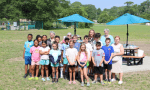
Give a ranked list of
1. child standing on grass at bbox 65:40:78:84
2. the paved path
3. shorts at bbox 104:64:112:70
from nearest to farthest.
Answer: child standing on grass at bbox 65:40:78:84, shorts at bbox 104:64:112:70, the paved path

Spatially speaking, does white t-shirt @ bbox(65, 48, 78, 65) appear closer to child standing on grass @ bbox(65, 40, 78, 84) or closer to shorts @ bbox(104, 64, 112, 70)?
child standing on grass @ bbox(65, 40, 78, 84)

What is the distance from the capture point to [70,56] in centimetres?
615

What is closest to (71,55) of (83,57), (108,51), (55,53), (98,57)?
(83,57)

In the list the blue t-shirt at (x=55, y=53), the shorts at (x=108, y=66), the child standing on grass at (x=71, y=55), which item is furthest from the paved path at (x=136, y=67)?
the blue t-shirt at (x=55, y=53)

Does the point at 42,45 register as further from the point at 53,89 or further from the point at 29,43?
the point at 53,89

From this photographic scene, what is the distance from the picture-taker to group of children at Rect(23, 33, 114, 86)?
6004 mm

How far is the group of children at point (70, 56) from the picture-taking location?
6004 mm

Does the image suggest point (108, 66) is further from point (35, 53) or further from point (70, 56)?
point (35, 53)

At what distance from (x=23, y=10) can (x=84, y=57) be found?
37570 mm

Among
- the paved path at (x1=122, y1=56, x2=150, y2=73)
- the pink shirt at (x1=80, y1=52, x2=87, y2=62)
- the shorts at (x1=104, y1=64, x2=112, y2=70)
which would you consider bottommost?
the paved path at (x1=122, y1=56, x2=150, y2=73)

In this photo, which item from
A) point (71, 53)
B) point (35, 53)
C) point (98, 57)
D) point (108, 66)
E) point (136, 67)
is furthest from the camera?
point (136, 67)

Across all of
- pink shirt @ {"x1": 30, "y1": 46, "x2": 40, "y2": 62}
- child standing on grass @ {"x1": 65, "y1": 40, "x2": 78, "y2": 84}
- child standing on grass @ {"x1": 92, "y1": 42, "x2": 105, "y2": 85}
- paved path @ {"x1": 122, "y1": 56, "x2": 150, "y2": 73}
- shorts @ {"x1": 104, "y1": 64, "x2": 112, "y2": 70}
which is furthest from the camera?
paved path @ {"x1": 122, "y1": 56, "x2": 150, "y2": 73}

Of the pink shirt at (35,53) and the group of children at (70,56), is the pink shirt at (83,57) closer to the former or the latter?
the group of children at (70,56)

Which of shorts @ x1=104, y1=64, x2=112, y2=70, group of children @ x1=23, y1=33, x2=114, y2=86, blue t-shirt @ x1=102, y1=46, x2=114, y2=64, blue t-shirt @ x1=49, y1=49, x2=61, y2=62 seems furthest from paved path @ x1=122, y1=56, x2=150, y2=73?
blue t-shirt @ x1=49, y1=49, x2=61, y2=62
